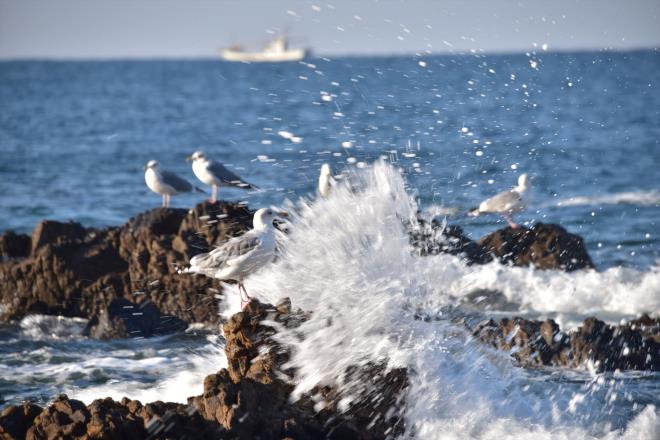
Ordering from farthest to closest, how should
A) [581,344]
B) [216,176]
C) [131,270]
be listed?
[216,176], [131,270], [581,344]

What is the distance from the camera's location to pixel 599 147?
86.6 feet

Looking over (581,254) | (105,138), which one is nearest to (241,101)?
(105,138)

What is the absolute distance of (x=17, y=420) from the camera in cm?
585

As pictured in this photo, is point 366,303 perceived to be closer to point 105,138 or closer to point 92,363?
point 92,363

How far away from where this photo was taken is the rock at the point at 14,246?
1201 centimetres

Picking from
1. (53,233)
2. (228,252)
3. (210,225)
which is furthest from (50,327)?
(228,252)

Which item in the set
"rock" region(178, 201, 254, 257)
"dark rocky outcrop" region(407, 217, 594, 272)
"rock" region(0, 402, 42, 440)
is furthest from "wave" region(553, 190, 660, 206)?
"rock" region(0, 402, 42, 440)

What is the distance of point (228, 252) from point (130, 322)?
226cm

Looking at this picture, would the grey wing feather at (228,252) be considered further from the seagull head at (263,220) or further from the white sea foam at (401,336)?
the white sea foam at (401,336)

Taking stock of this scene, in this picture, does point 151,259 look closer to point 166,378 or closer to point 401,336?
point 166,378

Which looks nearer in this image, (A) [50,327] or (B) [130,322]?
(B) [130,322]

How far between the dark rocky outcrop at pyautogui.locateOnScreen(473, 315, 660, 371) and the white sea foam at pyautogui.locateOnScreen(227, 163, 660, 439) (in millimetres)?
384

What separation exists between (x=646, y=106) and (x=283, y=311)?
116ft

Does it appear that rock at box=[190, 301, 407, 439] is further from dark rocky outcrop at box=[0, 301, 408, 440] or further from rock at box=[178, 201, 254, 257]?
rock at box=[178, 201, 254, 257]
